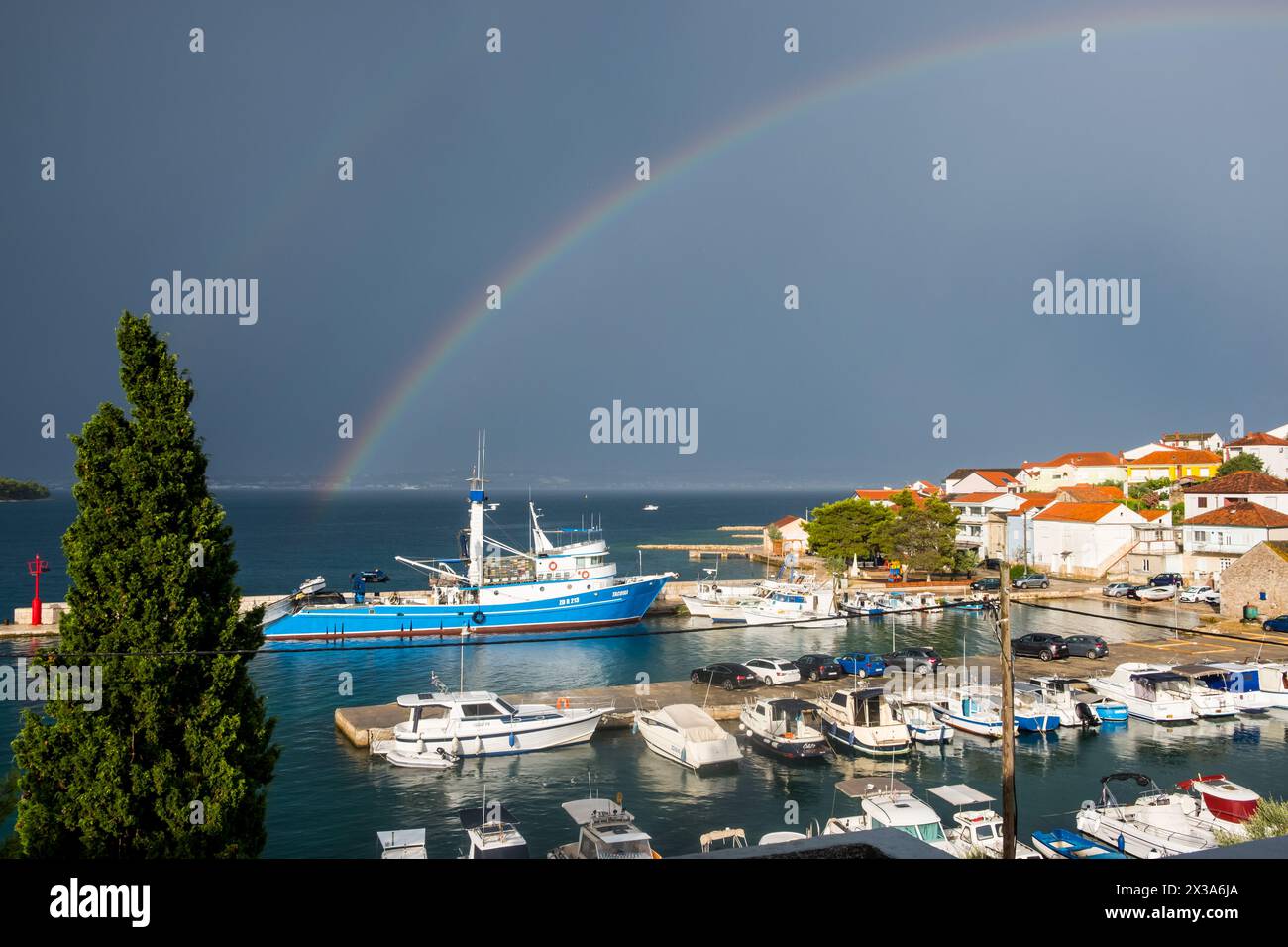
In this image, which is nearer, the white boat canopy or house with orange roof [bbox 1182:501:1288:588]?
the white boat canopy

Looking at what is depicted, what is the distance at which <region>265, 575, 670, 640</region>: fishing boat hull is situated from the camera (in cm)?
4556

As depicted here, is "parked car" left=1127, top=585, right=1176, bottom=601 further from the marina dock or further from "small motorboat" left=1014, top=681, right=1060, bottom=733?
"small motorboat" left=1014, top=681, right=1060, bottom=733

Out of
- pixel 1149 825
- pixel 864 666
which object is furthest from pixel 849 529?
pixel 1149 825

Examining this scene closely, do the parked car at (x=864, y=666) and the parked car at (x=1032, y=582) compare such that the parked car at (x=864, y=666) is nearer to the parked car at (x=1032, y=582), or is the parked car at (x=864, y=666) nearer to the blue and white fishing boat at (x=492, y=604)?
the blue and white fishing boat at (x=492, y=604)

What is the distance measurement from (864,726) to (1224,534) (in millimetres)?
33591

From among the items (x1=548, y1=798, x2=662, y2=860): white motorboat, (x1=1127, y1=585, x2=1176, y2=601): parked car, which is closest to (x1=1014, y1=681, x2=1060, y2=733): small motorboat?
(x1=548, y1=798, x2=662, y2=860): white motorboat

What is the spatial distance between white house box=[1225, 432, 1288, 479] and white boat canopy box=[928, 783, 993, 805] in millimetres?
79607

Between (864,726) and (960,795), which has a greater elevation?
(960,795)

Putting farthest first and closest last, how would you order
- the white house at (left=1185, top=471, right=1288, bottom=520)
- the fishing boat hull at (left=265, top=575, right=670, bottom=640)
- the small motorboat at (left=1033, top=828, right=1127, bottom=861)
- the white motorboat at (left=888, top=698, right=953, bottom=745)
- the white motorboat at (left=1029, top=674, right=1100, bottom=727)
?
the white house at (left=1185, top=471, right=1288, bottom=520) < the fishing boat hull at (left=265, top=575, right=670, bottom=640) < the white motorboat at (left=1029, top=674, right=1100, bottom=727) < the white motorboat at (left=888, top=698, right=953, bottom=745) < the small motorboat at (left=1033, top=828, right=1127, bottom=861)

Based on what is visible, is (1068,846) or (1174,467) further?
(1174,467)

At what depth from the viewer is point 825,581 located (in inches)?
2093

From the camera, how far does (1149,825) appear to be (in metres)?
15.9

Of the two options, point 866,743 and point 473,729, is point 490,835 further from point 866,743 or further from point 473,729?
point 866,743
